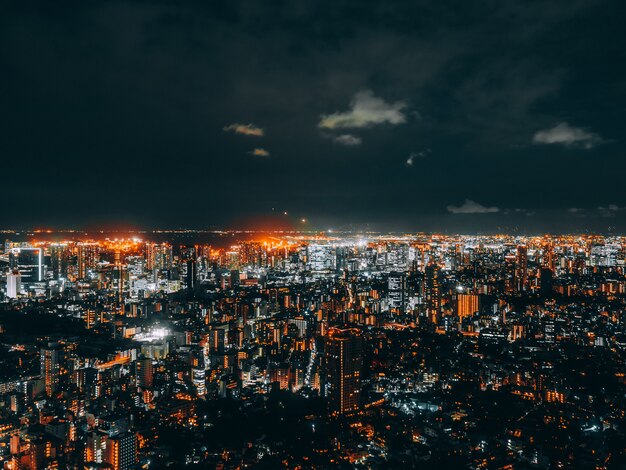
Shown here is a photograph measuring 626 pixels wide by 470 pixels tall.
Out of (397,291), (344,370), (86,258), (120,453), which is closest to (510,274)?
(397,291)

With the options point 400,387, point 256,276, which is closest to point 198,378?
point 400,387

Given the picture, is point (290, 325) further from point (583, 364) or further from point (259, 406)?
point (583, 364)

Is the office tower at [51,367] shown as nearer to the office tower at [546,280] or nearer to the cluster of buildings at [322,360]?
the cluster of buildings at [322,360]

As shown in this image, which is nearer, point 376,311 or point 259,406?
point 259,406

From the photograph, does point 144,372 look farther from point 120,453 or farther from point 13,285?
point 13,285

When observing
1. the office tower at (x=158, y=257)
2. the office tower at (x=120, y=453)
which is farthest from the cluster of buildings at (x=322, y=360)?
the office tower at (x=158, y=257)

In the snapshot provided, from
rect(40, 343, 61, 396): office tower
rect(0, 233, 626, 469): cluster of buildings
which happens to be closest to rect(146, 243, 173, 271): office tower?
rect(0, 233, 626, 469): cluster of buildings
